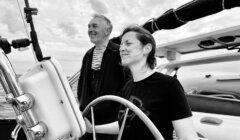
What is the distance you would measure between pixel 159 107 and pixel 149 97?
0.25 feet

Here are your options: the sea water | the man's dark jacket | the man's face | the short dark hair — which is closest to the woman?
the short dark hair

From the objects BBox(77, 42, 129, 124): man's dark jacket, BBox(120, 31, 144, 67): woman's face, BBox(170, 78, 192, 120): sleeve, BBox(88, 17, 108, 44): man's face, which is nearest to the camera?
BBox(170, 78, 192, 120): sleeve

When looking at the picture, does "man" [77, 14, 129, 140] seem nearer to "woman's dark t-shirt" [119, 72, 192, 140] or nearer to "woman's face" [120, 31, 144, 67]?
"woman's face" [120, 31, 144, 67]

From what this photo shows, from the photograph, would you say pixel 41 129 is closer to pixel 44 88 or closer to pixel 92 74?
pixel 44 88

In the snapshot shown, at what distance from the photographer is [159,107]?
1.38m

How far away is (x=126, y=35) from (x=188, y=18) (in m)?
1.57

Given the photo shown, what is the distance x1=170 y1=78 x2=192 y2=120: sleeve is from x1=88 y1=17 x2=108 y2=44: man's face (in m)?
1.12

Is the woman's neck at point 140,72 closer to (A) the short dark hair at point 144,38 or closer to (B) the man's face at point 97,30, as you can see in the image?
(A) the short dark hair at point 144,38

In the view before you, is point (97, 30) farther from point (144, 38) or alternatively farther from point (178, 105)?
point (178, 105)

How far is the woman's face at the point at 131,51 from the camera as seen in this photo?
1.51 metres

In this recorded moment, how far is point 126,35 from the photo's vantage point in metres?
1.60

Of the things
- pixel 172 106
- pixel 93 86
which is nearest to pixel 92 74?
pixel 93 86

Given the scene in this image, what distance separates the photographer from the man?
7.27ft

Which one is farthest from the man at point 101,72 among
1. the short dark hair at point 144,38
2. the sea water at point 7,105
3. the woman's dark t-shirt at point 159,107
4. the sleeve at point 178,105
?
the sleeve at point 178,105
